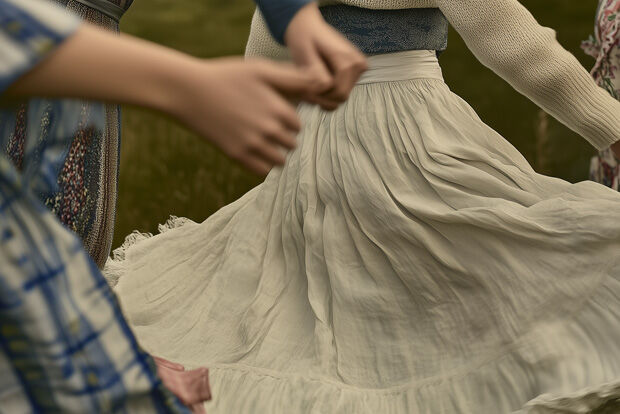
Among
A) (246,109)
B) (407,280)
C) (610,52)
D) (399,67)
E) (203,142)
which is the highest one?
(246,109)

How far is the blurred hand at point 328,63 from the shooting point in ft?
1.29

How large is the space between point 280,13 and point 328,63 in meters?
0.07

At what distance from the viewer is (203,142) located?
257 cm

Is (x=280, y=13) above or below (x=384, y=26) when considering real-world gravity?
above

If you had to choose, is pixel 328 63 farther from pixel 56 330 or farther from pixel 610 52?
pixel 610 52

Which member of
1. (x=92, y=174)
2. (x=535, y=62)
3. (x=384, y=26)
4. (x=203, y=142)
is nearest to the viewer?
(x=92, y=174)

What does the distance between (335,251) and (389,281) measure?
0.31 ft

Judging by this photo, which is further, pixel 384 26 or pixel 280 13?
pixel 384 26

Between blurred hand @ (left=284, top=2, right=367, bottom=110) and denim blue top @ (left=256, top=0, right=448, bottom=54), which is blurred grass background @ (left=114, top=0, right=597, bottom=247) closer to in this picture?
denim blue top @ (left=256, top=0, right=448, bottom=54)

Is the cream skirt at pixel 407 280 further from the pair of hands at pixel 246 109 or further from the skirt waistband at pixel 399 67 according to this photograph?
the pair of hands at pixel 246 109

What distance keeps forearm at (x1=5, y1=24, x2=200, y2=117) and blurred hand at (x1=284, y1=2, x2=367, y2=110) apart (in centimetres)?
6

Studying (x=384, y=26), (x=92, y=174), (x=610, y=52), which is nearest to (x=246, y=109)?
(x=92, y=174)

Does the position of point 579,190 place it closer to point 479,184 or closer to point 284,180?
point 479,184

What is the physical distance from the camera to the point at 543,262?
3.32 feet
